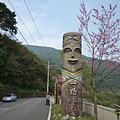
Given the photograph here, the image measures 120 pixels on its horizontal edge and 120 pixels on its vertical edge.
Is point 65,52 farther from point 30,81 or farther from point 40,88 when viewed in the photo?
point 40,88

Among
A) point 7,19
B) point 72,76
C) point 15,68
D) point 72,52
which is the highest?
point 7,19

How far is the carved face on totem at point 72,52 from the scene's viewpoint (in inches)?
372

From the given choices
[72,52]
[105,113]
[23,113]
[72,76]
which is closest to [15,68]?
[23,113]

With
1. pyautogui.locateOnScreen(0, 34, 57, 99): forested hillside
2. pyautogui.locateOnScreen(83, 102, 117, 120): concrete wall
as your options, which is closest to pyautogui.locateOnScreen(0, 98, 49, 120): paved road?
pyautogui.locateOnScreen(83, 102, 117, 120): concrete wall

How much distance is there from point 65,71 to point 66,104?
168 centimetres

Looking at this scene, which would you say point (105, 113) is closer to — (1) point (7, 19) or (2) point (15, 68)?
(1) point (7, 19)

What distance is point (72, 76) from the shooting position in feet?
30.5

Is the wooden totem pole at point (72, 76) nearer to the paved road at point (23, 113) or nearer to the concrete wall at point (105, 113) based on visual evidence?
the concrete wall at point (105, 113)

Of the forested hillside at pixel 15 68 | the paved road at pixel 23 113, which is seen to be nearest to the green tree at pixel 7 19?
the forested hillside at pixel 15 68

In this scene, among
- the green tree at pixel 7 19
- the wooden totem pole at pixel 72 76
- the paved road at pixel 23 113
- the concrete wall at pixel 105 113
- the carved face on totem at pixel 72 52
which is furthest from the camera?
the green tree at pixel 7 19

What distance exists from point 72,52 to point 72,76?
50.4 inches

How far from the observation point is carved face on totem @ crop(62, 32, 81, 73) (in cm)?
944

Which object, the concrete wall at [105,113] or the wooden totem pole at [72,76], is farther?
the wooden totem pole at [72,76]

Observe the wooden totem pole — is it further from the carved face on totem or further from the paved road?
the paved road
